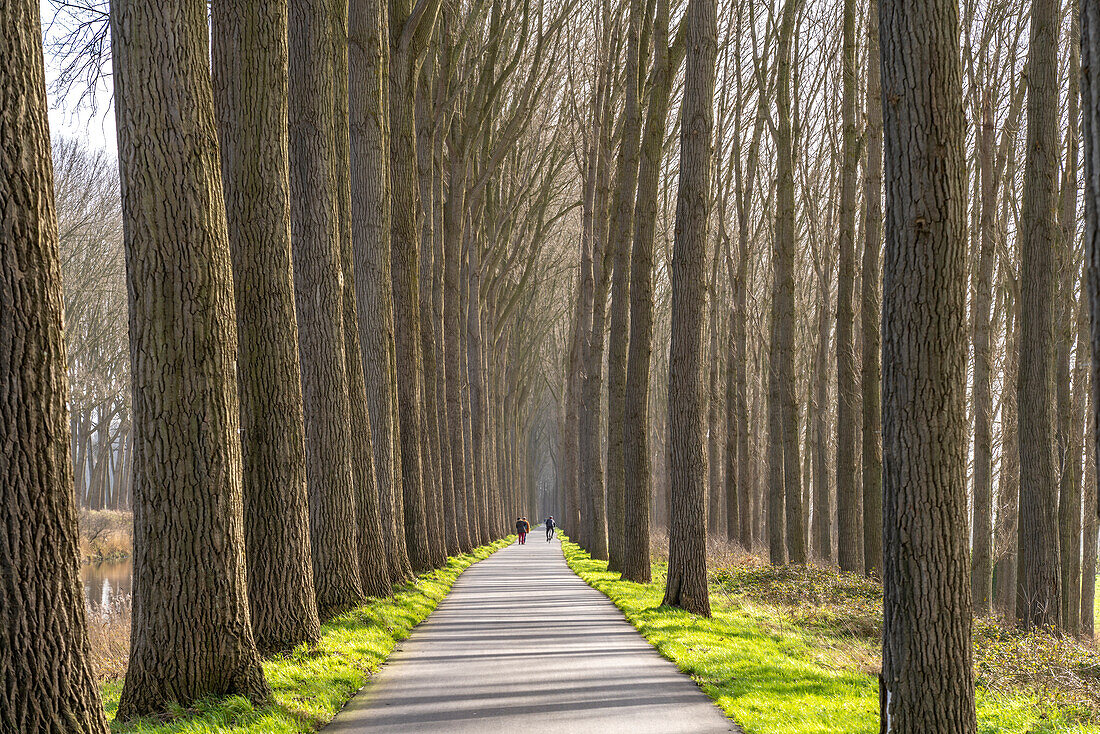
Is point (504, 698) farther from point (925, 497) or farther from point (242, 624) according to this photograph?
point (925, 497)

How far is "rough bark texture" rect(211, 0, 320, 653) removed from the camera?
8.93 meters

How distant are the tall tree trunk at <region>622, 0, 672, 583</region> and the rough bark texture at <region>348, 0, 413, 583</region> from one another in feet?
15.2

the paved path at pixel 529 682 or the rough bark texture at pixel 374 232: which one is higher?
the rough bark texture at pixel 374 232

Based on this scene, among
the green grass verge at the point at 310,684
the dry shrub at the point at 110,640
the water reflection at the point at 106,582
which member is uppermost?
the green grass verge at the point at 310,684

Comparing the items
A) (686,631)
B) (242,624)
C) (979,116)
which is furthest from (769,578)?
(242,624)

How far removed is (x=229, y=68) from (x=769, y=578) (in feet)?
46.0

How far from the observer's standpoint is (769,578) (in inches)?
723

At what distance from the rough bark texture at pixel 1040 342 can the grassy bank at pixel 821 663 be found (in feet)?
4.46

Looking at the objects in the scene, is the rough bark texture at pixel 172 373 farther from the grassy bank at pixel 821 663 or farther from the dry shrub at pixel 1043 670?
the dry shrub at pixel 1043 670

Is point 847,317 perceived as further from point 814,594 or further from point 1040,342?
point 814,594

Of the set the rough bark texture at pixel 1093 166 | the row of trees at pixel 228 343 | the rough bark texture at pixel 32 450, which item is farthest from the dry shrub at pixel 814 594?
the rough bark texture at pixel 32 450

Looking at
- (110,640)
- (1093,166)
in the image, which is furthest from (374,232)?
(1093,166)

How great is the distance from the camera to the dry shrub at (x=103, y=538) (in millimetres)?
28444

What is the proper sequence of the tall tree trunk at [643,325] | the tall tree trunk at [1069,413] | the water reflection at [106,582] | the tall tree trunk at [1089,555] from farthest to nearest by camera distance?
the water reflection at [106,582], the tall tree trunk at [1089,555], the tall tree trunk at [643,325], the tall tree trunk at [1069,413]
